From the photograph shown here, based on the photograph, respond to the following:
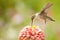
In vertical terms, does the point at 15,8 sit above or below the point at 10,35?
above

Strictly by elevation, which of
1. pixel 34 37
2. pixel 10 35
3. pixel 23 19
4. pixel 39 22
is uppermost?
pixel 23 19

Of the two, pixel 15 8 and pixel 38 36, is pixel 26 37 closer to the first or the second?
pixel 38 36

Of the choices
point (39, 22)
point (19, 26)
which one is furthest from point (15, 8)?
point (39, 22)

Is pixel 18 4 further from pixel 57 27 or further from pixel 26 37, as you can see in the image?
pixel 26 37

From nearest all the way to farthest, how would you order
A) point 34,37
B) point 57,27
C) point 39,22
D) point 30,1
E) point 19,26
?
point 34,37
point 39,22
point 57,27
point 19,26
point 30,1

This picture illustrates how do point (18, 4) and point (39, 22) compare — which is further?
point (18, 4)

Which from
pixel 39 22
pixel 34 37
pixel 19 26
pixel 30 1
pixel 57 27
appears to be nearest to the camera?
pixel 34 37
